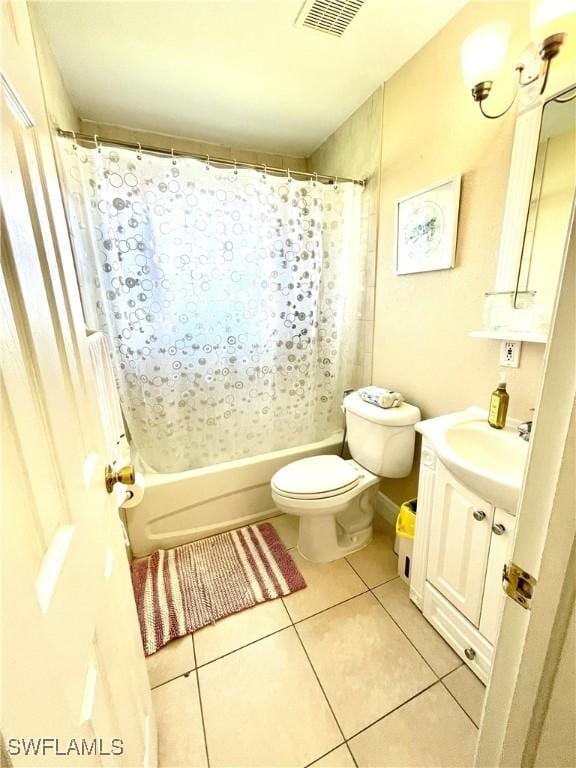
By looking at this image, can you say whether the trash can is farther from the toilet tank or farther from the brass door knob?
the brass door knob

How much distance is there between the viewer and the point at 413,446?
1.60 metres

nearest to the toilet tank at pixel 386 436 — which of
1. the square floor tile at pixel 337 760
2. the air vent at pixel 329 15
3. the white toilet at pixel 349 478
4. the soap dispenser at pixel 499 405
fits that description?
the white toilet at pixel 349 478

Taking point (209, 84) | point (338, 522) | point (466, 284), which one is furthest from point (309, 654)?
point (209, 84)

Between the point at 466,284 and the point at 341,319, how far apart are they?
0.77 metres

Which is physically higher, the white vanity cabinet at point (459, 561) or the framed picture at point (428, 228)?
the framed picture at point (428, 228)

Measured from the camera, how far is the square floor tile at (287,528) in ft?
5.88

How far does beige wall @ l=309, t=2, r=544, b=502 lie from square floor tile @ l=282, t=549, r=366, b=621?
1.72 ft

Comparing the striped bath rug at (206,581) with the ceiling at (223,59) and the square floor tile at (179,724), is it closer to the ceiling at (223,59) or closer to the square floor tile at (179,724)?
the square floor tile at (179,724)

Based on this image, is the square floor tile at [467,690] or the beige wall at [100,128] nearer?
the square floor tile at [467,690]

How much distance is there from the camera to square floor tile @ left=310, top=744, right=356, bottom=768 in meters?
0.93

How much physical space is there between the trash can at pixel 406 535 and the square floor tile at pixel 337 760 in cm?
69

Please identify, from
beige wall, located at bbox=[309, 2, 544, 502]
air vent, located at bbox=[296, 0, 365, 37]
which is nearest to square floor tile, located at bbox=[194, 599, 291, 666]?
beige wall, located at bbox=[309, 2, 544, 502]

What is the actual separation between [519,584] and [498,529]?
58 centimetres

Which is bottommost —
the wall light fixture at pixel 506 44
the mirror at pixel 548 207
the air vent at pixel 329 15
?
the mirror at pixel 548 207
